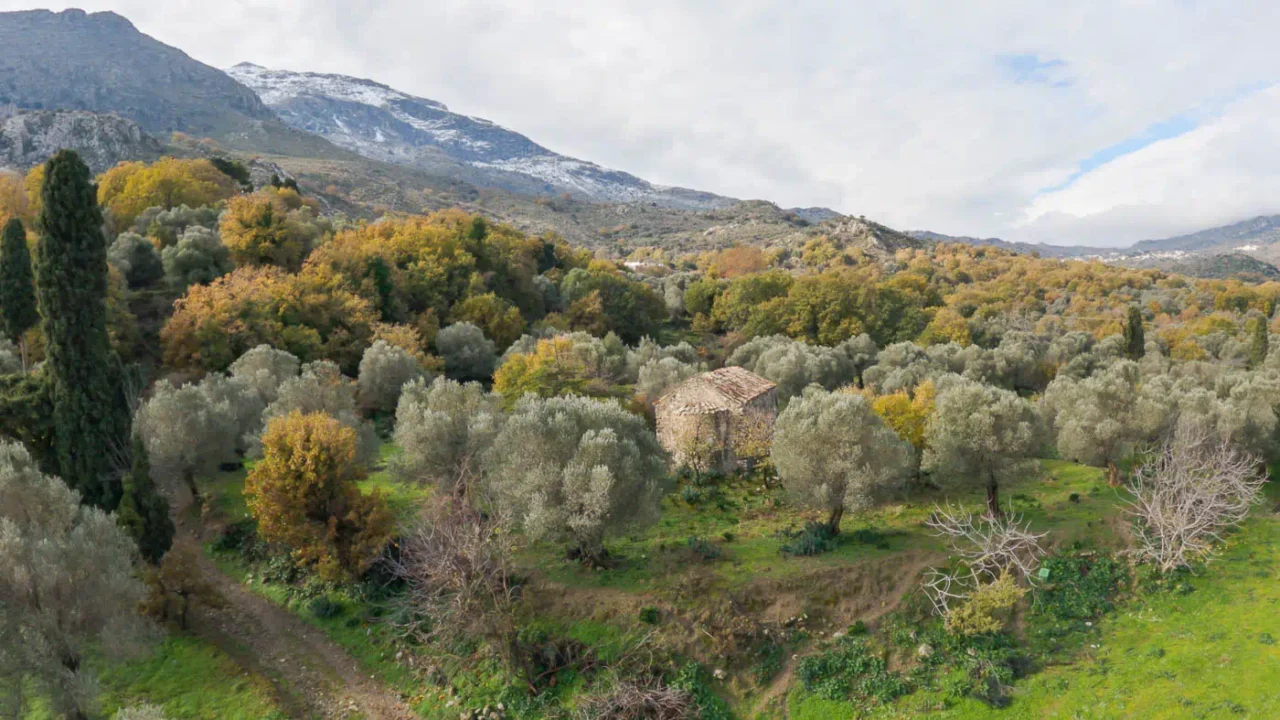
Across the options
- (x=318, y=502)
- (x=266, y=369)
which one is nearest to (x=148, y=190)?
(x=266, y=369)

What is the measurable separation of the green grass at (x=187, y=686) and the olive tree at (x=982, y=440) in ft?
77.1

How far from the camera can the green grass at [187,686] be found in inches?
691

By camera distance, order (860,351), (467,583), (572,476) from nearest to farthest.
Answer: (467,583) < (572,476) < (860,351)

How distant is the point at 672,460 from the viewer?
107 ft

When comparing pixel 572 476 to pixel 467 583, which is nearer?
pixel 467 583

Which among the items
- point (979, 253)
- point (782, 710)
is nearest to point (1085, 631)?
point (782, 710)

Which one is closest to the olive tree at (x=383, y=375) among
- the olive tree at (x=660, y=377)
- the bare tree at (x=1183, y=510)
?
the olive tree at (x=660, y=377)

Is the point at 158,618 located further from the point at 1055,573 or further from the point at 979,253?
the point at 979,253

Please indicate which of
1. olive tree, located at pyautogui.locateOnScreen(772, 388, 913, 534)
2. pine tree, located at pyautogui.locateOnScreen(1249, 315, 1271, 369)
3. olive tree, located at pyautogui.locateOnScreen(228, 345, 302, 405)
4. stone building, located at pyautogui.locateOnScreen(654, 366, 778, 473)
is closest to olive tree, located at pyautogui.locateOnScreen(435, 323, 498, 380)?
olive tree, located at pyautogui.locateOnScreen(228, 345, 302, 405)

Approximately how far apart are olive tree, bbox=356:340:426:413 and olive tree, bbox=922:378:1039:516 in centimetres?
2824

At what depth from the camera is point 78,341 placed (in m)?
25.0

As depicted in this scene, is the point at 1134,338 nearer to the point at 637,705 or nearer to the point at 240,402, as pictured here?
the point at 637,705

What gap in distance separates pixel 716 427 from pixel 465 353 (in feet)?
73.6

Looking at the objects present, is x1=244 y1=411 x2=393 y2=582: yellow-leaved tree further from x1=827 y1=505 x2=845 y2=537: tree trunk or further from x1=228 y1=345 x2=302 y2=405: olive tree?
x1=827 y1=505 x2=845 y2=537: tree trunk
